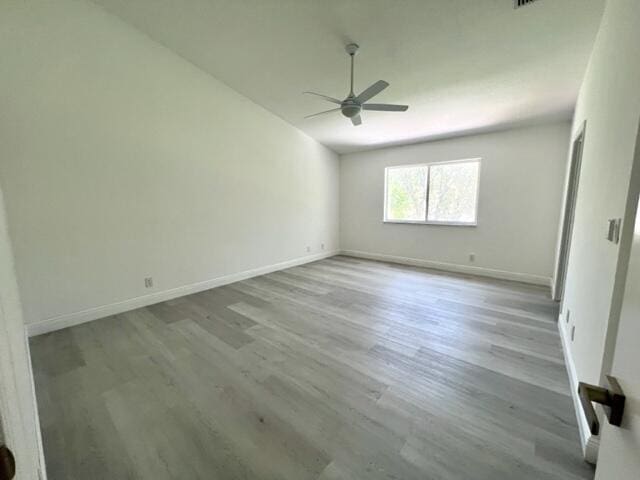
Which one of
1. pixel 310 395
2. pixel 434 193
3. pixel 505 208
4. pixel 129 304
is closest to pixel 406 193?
pixel 434 193

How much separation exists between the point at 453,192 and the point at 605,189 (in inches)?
132

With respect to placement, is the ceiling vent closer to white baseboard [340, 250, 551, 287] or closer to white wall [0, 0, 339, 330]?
white wall [0, 0, 339, 330]

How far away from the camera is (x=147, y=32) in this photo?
2.98 m

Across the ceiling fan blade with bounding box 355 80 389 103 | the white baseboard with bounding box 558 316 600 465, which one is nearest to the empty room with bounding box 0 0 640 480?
the white baseboard with bounding box 558 316 600 465

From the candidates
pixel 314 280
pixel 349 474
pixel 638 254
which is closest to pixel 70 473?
pixel 349 474

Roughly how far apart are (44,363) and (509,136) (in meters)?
6.14

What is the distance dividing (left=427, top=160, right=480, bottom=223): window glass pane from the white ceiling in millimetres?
892

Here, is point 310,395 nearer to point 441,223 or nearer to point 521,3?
point 521,3

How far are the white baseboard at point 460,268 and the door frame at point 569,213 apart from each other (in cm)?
68

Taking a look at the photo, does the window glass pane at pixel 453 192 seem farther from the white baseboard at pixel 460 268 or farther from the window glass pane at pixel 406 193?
the white baseboard at pixel 460 268

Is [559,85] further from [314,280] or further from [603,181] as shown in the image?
[314,280]

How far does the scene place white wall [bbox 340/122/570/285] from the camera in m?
3.82

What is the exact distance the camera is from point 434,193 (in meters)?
4.93

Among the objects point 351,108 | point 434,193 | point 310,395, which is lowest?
point 310,395
